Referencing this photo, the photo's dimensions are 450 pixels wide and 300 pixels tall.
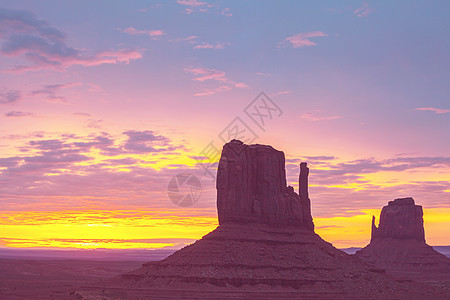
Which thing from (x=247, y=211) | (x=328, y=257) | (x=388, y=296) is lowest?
(x=388, y=296)

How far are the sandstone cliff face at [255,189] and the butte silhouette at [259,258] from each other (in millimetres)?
199

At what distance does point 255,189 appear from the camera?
12488 centimetres

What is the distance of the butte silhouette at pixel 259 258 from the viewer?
345 feet

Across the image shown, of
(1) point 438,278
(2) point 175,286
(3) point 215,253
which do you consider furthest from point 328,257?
(1) point 438,278

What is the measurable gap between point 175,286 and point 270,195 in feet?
101

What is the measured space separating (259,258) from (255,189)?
18.3m

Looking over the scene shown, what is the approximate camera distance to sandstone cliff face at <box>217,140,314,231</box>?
120250mm

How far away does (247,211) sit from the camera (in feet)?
397

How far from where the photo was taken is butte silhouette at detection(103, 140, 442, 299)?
10512 centimetres

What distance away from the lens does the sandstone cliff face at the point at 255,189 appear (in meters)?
120

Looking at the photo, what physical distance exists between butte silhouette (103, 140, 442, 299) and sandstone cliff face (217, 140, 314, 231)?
0.20 metres

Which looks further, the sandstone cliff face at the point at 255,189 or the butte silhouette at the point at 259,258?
the sandstone cliff face at the point at 255,189

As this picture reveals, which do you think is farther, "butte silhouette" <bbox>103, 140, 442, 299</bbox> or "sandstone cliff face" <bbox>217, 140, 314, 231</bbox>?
"sandstone cliff face" <bbox>217, 140, 314, 231</bbox>

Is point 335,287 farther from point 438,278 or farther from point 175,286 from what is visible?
point 438,278
